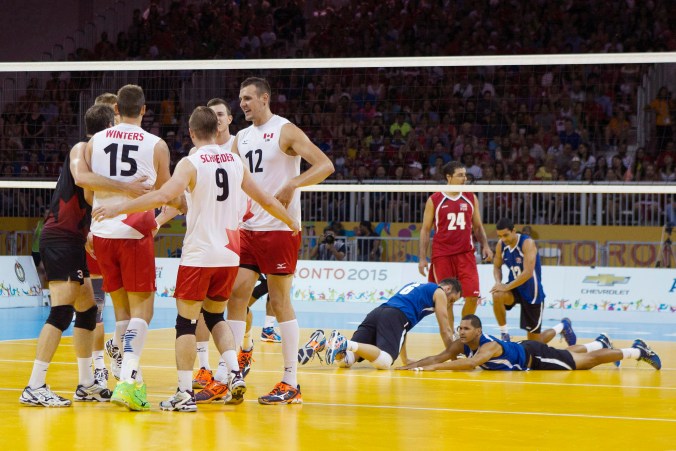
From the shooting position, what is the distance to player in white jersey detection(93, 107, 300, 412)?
6677mm

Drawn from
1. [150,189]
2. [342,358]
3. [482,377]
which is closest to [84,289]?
[150,189]

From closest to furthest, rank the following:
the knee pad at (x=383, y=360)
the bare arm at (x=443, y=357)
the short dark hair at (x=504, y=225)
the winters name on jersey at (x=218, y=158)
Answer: the winters name on jersey at (x=218, y=158) → the knee pad at (x=383, y=360) → the bare arm at (x=443, y=357) → the short dark hair at (x=504, y=225)

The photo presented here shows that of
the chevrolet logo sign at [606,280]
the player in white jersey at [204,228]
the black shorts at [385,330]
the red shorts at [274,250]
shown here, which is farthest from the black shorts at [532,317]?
the player in white jersey at [204,228]

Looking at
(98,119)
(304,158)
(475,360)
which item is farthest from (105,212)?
(475,360)

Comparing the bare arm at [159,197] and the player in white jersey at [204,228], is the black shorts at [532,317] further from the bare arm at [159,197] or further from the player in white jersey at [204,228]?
the bare arm at [159,197]

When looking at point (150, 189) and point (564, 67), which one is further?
point (564, 67)

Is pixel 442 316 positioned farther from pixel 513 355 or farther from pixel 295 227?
pixel 295 227

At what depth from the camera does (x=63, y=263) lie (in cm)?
704

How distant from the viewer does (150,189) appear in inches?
271

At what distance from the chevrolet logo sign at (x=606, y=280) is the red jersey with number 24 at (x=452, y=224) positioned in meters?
5.80

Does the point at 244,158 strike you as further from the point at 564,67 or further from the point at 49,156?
the point at 564,67

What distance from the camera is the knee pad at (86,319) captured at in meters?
7.27

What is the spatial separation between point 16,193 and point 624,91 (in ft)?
43.5

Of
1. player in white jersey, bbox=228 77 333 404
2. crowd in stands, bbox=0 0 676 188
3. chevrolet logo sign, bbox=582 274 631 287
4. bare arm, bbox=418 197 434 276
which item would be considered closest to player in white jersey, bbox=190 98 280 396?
player in white jersey, bbox=228 77 333 404
